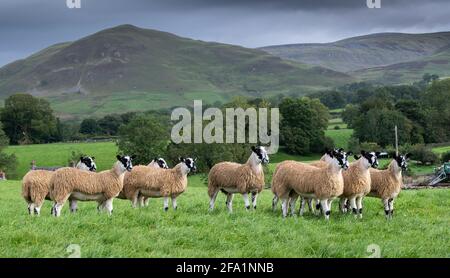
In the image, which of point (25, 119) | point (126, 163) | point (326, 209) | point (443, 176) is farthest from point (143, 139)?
point (326, 209)

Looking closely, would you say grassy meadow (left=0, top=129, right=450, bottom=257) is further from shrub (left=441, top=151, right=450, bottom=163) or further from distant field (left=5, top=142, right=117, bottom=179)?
shrub (left=441, top=151, right=450, bottom=163)

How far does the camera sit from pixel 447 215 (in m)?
18.4

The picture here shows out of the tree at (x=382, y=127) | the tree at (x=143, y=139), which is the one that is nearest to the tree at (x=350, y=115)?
the tree at (x=382, y=127)

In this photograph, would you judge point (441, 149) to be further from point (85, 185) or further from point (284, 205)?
point (85, 185)

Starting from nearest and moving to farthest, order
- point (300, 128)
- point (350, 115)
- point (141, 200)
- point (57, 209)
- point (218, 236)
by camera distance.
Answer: point (218, 236) < point (57, 209) < point (141, 200) < point (300, 128) < point (350, 115)

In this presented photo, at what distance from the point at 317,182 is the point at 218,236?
4.84 meters

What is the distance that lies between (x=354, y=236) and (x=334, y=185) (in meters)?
3.06

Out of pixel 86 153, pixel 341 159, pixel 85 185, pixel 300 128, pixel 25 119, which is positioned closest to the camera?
pixel 341 159

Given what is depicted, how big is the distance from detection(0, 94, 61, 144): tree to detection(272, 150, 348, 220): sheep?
94.2 m

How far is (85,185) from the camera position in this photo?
663 inches

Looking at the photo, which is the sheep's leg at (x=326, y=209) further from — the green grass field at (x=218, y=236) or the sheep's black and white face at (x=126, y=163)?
the sheep's black and white face at (x=126, y=163)
